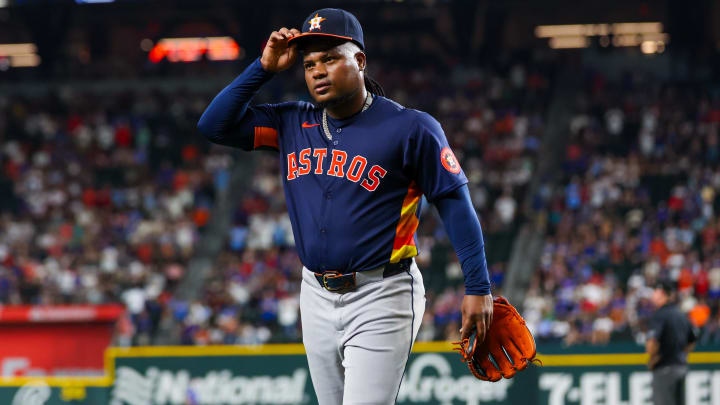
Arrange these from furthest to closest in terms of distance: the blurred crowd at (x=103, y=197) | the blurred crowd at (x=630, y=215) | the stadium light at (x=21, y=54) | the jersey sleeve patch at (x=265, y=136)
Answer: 1. the stadium light at (x=21, y=54)
2. the blurred crowd at (x=103, y=197)
3. the blurred crowd at (x=630, y=215)
4. the jersey sleeve patch at (x=265, y=136)

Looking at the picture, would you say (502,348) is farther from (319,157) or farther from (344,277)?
(319,157)

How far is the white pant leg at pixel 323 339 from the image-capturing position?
12.3 ft

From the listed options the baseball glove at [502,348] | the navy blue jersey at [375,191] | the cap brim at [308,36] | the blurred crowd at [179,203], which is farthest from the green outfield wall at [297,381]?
the cap brim at [308,36]

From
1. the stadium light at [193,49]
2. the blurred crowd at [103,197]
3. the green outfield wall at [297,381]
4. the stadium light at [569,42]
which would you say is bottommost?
the green outfield wall at [297,381]

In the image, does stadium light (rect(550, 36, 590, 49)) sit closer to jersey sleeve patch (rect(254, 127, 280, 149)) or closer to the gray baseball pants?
jersey sleeve patch (rect(254, 127, 280, 149))

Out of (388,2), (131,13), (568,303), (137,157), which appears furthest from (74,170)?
(568,303)

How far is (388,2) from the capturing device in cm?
2230

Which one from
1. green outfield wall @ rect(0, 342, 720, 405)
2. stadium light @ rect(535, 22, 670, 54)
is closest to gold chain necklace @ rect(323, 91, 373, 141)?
green outfield wall @ rect(0, 342, 720, 405)

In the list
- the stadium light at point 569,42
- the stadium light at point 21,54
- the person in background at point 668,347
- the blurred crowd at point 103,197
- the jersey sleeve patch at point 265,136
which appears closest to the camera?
the jersey sleeve patch at point 265,136

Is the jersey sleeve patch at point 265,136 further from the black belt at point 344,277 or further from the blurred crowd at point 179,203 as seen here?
the blurred crowd at point 179,203

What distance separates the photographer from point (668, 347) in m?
8.38

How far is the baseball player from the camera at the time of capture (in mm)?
3621

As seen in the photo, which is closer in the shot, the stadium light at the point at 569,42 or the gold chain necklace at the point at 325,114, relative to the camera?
the gold chain necklace at the point at 325,114

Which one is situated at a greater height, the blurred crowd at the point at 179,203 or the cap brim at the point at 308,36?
the cap brim at the point at 308,36
